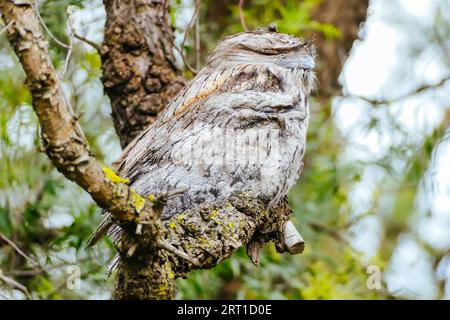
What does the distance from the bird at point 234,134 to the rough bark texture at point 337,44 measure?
2213 millimetres

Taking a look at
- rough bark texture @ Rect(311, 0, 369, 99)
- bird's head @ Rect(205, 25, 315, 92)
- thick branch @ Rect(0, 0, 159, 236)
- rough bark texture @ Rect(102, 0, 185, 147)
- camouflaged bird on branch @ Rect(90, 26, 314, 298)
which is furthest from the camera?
rough bark texture @ Rect(311, 0, 369, 99)

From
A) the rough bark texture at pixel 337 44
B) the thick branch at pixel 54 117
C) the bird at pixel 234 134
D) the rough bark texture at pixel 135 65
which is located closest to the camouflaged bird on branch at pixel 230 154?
the bird at pixel 234 134

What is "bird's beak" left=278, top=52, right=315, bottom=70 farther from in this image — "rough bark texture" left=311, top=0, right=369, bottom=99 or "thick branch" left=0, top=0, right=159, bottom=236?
"rough bark texture" left=311, top=0, right=369, bottom=99

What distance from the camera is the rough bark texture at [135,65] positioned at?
3.64 m

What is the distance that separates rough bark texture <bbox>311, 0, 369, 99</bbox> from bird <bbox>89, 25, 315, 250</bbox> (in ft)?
7.26

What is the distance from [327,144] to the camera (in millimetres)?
5477

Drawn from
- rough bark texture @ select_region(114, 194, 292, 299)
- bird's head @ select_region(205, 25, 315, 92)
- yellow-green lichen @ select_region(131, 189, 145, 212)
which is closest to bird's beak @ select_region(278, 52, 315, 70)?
bird's head @ select_region(205, 25, 315, 92)

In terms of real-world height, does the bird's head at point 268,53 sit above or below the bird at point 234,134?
above

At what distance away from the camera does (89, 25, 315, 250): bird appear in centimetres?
286

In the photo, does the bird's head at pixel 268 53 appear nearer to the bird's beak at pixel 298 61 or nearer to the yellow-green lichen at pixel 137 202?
the bird's beak at pixel 298 61

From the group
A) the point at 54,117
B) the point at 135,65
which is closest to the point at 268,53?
the point at 135,65
